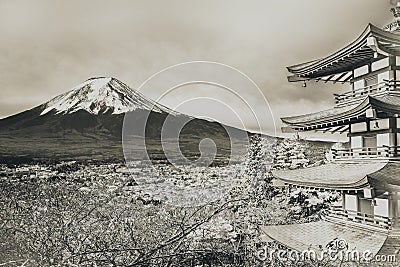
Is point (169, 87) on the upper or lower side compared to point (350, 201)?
upper

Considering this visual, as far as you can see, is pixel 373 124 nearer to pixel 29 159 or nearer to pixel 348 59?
pixel 348 59

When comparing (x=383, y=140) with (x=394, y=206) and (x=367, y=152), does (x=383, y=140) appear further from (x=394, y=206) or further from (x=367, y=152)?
(x=394, y=206)

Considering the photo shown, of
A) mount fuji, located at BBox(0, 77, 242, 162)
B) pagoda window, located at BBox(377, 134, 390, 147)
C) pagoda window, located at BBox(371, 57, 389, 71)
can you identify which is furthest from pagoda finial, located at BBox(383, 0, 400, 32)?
mount fuji, located at BBox(0, 77, 242, 162)

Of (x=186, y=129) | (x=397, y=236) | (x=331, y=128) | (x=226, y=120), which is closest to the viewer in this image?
(x=397, y=236)

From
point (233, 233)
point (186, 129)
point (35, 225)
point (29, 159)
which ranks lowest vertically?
point (233, 233)

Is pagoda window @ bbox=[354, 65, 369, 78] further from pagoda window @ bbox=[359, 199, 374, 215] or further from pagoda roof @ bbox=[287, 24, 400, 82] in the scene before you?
pagoda window @ bbox=[359, 199, 374, 215]

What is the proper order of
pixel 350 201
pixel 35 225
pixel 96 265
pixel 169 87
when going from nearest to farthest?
pixel 96 265, pixel 35 225, pixel 350 201, pixel 169 87

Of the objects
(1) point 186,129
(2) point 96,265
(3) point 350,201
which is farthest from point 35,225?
(1) point 186,129

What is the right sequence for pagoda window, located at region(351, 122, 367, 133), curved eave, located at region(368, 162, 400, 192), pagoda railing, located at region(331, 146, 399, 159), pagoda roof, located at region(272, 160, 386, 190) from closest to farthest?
curved eave, located at region(368, 162, 400, 192), pagoda roof, located at region(272, 160, 386, 190), pagoda railing, located at region(331, 146, 399, 159), pagoda window, located at region(351, 122, 367, 133)
